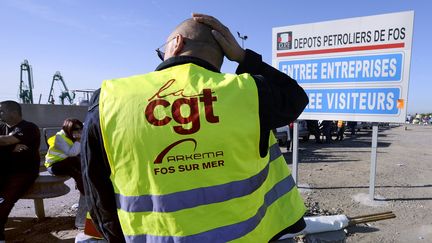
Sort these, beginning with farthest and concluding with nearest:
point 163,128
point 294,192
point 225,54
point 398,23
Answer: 1. point 398,23
2. point 294,192
3. point 225,54
4. point 163,128

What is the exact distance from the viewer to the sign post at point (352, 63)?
5.48 meters

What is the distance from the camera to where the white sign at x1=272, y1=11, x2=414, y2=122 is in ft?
18.0

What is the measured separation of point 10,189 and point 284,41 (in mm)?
5600

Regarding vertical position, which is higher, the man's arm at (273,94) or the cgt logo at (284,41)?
the cgt logo at (284,41)

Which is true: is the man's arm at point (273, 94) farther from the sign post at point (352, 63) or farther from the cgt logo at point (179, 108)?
the sign post at point (352, 63)

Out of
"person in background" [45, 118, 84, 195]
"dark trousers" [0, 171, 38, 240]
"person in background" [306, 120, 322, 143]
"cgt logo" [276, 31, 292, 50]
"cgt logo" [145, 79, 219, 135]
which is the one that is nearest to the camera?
"cgt logo" [145, 79, 219, 135]

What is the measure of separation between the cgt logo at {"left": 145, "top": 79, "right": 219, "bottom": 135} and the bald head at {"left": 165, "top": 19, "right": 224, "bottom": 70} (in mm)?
224

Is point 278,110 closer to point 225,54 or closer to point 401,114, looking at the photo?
point 225,54

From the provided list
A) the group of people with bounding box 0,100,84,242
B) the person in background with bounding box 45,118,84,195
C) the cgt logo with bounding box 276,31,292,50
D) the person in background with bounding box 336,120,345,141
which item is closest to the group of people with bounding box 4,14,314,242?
the group of people with bounding box 0,100,84,242

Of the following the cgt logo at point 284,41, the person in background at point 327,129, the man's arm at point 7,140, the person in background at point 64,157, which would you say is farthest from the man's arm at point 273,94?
the person in background at point 327,129

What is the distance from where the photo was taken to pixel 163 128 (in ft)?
3.87

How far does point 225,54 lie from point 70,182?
7.71 metres

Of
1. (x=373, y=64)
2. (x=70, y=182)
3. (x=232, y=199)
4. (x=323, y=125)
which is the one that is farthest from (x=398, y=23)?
(x=323, y=125)

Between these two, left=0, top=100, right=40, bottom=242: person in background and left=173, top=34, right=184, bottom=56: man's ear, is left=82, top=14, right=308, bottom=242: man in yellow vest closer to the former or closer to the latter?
left=173, top=34, right=184, bottom=56: man's ear
